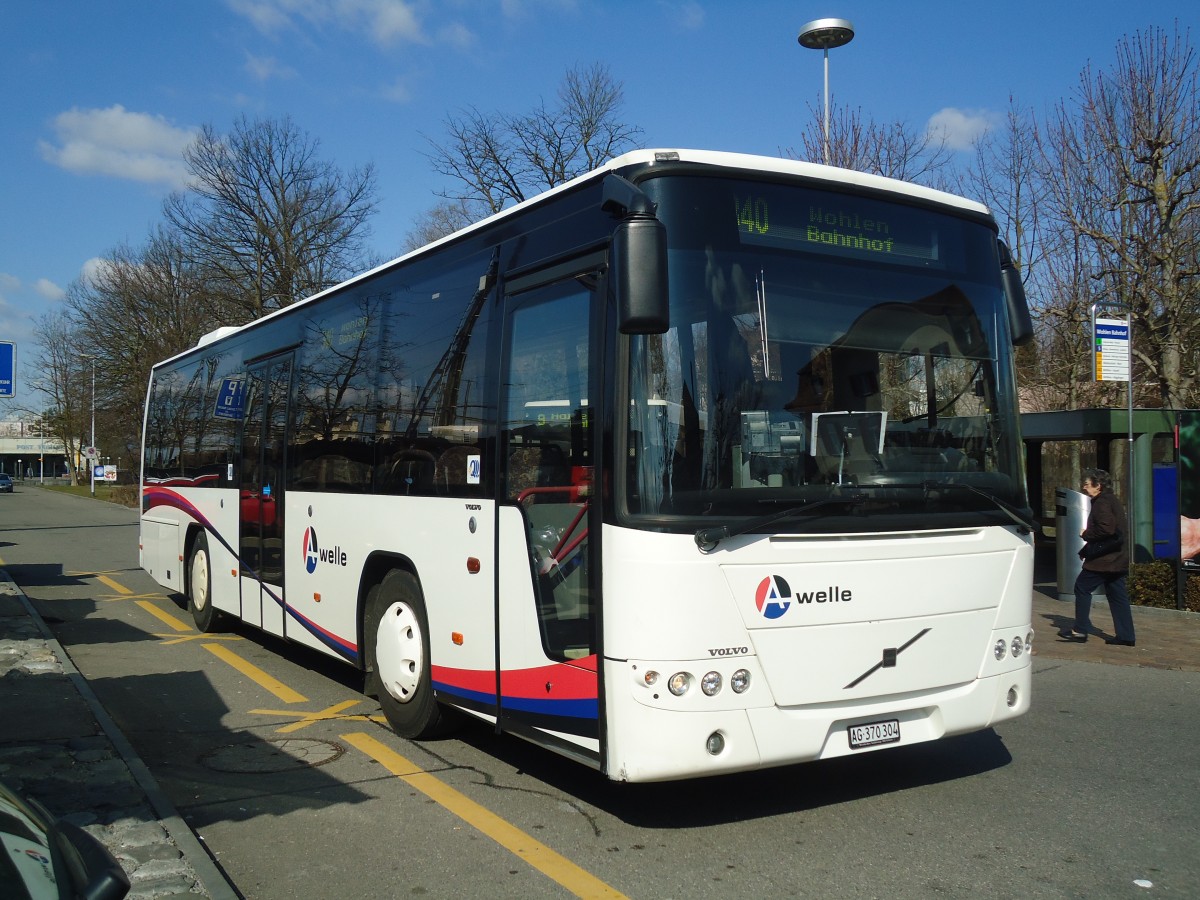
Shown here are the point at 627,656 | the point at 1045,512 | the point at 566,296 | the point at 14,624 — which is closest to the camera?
the point at 627,656

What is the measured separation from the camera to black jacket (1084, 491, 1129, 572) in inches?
436

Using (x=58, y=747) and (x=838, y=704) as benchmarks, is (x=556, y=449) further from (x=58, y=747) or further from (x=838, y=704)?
(x=58, y=747)

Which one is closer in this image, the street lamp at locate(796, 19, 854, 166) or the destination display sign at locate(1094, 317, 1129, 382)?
the destination display sign at locate(1094, 317, 1129, 382)

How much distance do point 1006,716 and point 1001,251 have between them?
8.85ft

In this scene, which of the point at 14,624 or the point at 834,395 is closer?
the point at 834,395

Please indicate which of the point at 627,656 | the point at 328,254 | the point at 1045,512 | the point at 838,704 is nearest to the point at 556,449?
the point at 627,656

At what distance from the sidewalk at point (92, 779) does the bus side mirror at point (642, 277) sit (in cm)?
298

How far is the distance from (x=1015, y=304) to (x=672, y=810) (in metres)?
3.55

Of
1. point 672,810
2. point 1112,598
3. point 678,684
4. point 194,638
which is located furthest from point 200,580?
point 1112,598

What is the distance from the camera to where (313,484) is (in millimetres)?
8977

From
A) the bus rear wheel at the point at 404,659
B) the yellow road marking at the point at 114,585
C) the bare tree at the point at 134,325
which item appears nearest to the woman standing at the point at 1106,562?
the bus rear wheel at the point at 404,659

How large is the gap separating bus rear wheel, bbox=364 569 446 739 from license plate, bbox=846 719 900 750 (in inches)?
111

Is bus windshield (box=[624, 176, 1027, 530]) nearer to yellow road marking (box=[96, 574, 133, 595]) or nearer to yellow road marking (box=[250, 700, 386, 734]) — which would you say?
yellow road marking (box=[250, 700, 386, 734])

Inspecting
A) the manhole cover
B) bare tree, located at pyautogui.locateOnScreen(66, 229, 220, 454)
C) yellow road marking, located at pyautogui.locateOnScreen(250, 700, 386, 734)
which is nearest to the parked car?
the manhole cover
